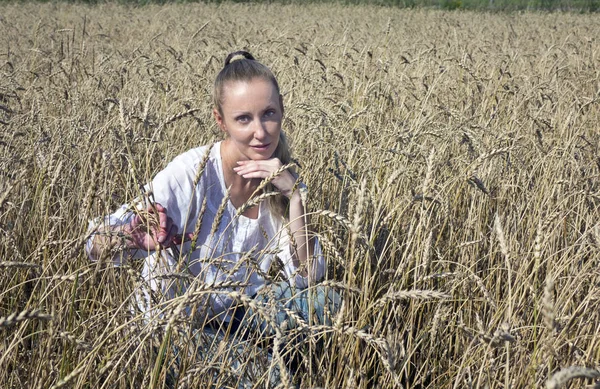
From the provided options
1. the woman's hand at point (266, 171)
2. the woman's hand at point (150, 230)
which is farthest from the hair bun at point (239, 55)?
the woman's hand at point (150, 230)

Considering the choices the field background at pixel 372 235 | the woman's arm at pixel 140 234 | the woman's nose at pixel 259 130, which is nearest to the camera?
the field background at pixel 372 235

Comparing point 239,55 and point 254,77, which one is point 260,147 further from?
point 239,55

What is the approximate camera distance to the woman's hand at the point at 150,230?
1.70 meters

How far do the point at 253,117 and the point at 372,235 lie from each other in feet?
2.48

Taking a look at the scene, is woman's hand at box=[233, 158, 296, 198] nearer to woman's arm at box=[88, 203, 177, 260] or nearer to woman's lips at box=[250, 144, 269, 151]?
woman's lips at box=[250, 144, 269, 151]

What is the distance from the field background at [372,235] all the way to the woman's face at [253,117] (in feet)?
0.86

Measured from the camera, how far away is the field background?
155cm

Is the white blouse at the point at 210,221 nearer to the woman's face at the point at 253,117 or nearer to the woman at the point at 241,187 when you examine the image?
the woman at the point at 241,187

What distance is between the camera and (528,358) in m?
1.85

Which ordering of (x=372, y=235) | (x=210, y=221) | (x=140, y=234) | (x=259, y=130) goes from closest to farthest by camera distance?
(x=372, y=235), (x=140, y=234), (x=259, y=130), (x=210, y=221)

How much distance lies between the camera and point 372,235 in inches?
69.5

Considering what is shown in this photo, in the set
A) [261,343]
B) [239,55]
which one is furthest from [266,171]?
[239,55]

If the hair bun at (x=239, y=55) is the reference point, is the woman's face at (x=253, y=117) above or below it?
below

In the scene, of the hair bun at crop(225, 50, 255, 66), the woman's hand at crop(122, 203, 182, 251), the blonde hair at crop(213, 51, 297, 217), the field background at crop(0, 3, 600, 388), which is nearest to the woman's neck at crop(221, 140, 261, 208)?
the blonde hair at crop(213, 51, 297, 217)
